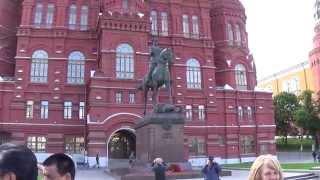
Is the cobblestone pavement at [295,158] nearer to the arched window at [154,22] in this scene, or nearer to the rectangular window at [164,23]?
the rectangular window at [164,23]

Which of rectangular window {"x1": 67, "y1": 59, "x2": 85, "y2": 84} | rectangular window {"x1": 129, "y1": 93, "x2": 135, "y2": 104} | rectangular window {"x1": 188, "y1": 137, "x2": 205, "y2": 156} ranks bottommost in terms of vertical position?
rectangular window {"x1": 188, "y1": 137, "x2": 205, "y2": 156}

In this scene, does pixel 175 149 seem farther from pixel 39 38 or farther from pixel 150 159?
pixel 39 38

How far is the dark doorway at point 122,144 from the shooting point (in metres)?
40.3

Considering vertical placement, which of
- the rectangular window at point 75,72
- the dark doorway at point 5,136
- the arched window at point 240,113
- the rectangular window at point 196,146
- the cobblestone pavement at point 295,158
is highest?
the rectangular window at point 75,72

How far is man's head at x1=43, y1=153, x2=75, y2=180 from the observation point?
8.84 feet

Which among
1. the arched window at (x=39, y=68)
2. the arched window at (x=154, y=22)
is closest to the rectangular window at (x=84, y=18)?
the arched window at (x=39, y=68)

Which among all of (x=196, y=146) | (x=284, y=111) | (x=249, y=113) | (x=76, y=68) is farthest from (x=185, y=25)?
(x=284, y=111)

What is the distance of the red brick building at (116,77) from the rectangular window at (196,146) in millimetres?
104

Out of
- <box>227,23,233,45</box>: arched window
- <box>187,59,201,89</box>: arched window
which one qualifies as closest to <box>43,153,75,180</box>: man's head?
<box>187,59,201,89</box>: arched window

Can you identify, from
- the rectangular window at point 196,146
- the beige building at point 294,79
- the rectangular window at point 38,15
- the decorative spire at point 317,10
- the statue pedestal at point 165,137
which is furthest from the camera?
the beige building at point 294,79

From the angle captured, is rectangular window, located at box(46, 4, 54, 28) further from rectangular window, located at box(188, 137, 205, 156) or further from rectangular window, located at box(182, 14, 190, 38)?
rectangular window, located at box(188, 137, 205, 156)

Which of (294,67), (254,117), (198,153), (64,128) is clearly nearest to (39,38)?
(64,128)

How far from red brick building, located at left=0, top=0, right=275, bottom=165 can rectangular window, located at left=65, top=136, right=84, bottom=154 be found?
0.10 meters

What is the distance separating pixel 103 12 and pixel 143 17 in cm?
392
